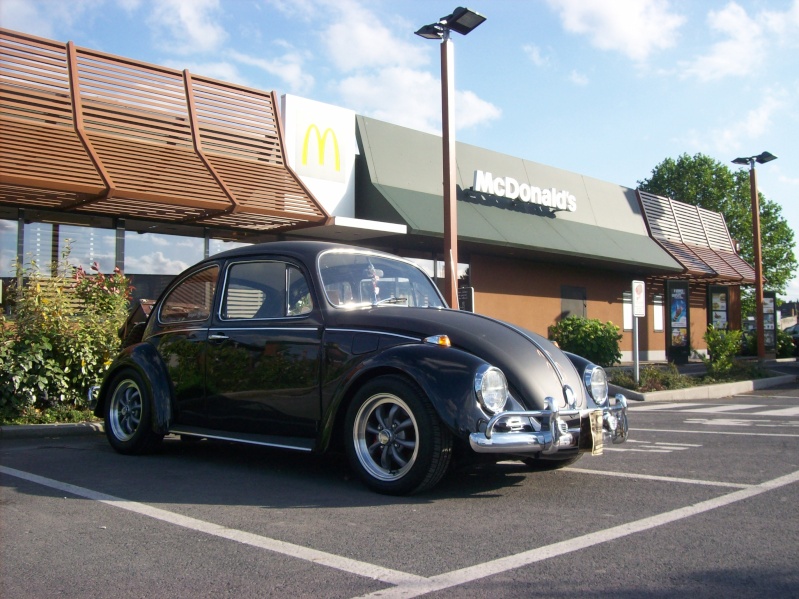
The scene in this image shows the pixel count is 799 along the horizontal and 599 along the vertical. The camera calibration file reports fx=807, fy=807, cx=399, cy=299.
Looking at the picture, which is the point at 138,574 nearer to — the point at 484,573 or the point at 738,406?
the point at 484,573

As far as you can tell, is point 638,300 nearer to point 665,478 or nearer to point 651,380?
point 651,380

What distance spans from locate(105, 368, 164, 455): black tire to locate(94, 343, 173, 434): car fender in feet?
0.17

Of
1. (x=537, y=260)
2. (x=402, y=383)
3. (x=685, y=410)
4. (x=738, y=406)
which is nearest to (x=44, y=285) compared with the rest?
(x=402, y=383)

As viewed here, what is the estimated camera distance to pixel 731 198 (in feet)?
184

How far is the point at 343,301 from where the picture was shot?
6.10m

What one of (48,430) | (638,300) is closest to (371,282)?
(48,430)

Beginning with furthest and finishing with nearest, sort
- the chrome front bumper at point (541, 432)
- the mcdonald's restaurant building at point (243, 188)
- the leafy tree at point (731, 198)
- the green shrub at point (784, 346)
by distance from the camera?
the leafy tree at point (731, 198) < the green shrub at point (784, 346) < the mcdonald's restaurant building at point (243, 188) < the chrome front bumper at point (541, 432)

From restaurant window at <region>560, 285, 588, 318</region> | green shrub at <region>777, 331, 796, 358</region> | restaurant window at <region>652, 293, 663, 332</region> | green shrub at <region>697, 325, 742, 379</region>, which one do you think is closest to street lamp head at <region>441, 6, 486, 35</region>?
green shrub at <region>697, 325, 742, 379</region>

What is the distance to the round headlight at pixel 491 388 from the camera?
497 centimetres

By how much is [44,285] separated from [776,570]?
8.76 meters

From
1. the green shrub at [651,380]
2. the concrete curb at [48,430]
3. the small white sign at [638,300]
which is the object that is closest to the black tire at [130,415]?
the concrete curb at [48,430]

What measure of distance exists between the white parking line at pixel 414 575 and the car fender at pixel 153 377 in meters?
1.17

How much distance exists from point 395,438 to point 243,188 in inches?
382

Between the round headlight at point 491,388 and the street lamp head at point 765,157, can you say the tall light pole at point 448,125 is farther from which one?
the street lamp head at point 765,157
